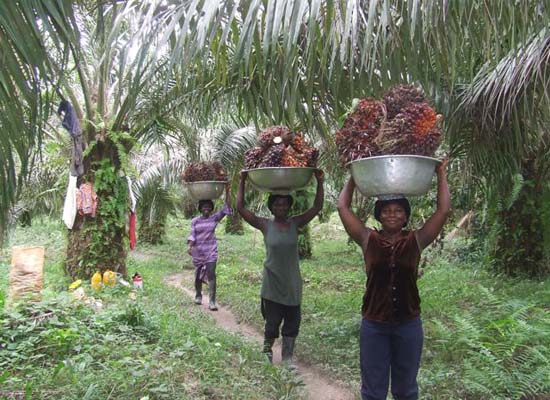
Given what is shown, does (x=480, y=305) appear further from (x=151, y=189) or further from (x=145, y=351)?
(x=151, y=189)

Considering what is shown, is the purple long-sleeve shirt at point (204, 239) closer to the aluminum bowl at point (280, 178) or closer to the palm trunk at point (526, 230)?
the aluminum bowl at point (280, 178)

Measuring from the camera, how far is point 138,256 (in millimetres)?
14836

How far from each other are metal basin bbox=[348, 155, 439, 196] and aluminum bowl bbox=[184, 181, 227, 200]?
12.3ft

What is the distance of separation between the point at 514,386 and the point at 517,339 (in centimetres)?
64

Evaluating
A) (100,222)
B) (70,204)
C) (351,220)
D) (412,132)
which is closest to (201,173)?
(70,204)

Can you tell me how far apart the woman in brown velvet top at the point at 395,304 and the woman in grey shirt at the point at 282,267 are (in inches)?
53.8

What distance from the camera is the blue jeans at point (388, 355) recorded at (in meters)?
2.96

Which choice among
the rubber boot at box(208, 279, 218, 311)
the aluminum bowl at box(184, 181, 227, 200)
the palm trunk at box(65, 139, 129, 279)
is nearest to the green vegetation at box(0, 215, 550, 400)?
the rubber boot at box(208, 279, 218, 311)

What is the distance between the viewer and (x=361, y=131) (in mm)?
2896

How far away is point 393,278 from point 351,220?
0.44 m

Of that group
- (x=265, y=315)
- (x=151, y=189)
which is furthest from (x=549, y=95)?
(x=151, y=189)

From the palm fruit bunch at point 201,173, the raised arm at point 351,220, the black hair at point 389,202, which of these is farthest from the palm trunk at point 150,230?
the black hair at point 389,202

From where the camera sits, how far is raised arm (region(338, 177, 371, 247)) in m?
3.13

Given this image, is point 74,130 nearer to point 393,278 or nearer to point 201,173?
point 201,173
